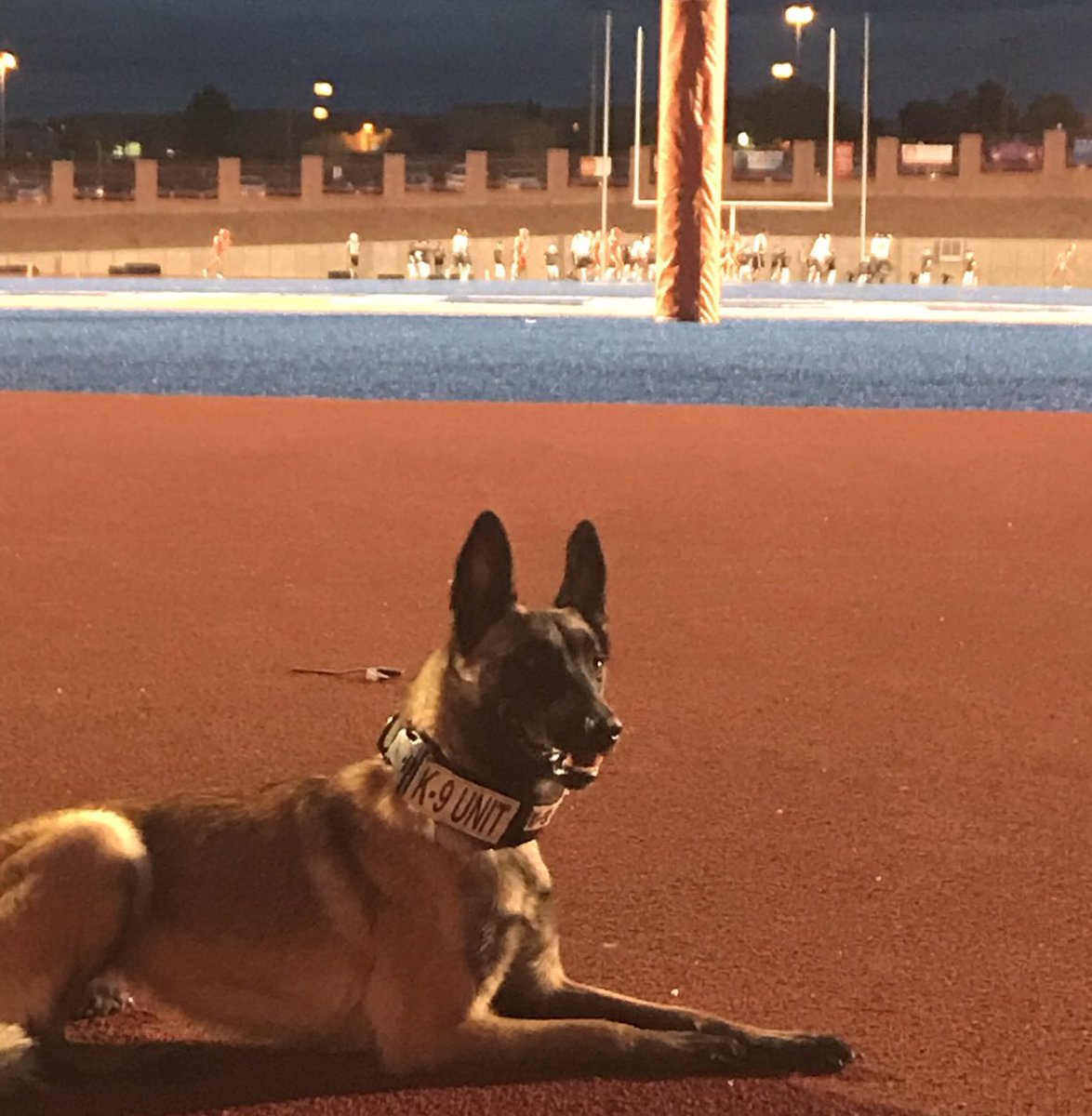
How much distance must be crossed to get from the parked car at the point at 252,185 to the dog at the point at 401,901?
195 feet

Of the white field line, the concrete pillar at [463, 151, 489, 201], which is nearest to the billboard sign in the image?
the concrete pillar at [463, 151, 489, 201]

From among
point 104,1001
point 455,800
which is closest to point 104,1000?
point 104,1001

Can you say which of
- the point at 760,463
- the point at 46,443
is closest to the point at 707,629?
the point at 760,463

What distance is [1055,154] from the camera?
58.5m

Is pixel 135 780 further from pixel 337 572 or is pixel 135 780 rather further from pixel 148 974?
pixel 337 572

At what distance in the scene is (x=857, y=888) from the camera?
13.8ft

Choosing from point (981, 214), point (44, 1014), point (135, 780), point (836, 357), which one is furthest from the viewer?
point (981, 214)

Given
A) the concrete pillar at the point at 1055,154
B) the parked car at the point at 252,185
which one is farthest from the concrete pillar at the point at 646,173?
the parked car at the point at 252,185

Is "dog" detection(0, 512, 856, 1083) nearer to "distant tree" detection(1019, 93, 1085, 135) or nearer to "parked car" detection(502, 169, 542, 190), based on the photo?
"parked car" detection(502, 169, 542, 190)

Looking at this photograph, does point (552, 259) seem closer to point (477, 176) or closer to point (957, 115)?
point (477, 176)

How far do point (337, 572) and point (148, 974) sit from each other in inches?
192

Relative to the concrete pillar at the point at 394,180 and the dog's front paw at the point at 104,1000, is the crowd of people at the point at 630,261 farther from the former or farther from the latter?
the dog's front paw at the point at 104,1000

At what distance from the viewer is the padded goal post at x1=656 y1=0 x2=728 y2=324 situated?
→ 20.2m

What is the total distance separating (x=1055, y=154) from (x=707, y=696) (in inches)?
2209
